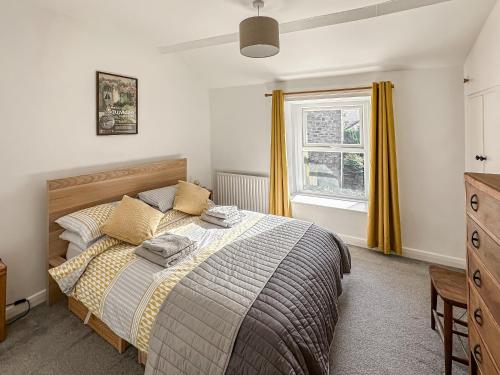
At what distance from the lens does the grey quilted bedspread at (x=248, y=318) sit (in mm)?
1381

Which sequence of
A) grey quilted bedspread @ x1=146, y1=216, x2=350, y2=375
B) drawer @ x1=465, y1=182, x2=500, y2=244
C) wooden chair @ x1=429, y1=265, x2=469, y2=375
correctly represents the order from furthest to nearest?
wooden chair @ x1=429, y1=265, x2=469, y2=375 < grey quilted bedspread @ x1=146, y1=216, x2=350, y2=375 < drawer @ x1=465, y1=182, x2=500, y2=244

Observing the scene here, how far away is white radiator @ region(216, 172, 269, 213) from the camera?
4.08 meters

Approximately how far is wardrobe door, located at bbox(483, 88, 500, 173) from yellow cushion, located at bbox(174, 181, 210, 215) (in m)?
2.57

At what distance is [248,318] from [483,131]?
237 centimetres

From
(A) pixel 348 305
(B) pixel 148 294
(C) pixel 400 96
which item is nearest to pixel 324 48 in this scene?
(C) pixel 400 96

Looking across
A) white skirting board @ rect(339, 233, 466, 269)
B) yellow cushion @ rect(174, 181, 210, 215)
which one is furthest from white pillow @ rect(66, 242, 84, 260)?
white skirting board @ rect(339, 233, 466, 269)

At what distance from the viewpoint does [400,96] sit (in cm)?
317

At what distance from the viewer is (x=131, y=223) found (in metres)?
2.43

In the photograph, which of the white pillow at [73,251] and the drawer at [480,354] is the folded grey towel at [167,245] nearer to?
the white pillow at [73,251]

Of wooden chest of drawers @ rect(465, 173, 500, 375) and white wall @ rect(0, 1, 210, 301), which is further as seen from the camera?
white wall @ rect(0, 1, 210, 301)

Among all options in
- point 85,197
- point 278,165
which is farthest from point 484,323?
point 85,197

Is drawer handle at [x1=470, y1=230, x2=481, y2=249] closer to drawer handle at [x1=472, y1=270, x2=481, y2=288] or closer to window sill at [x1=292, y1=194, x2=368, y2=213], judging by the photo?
drawer handle at [x1=472, y1=270, x2=481, y2=288]

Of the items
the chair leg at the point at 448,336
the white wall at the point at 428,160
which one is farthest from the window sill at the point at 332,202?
the chair leg at the point at 448,336

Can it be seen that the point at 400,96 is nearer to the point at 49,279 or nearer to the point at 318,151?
the point at 318,151
